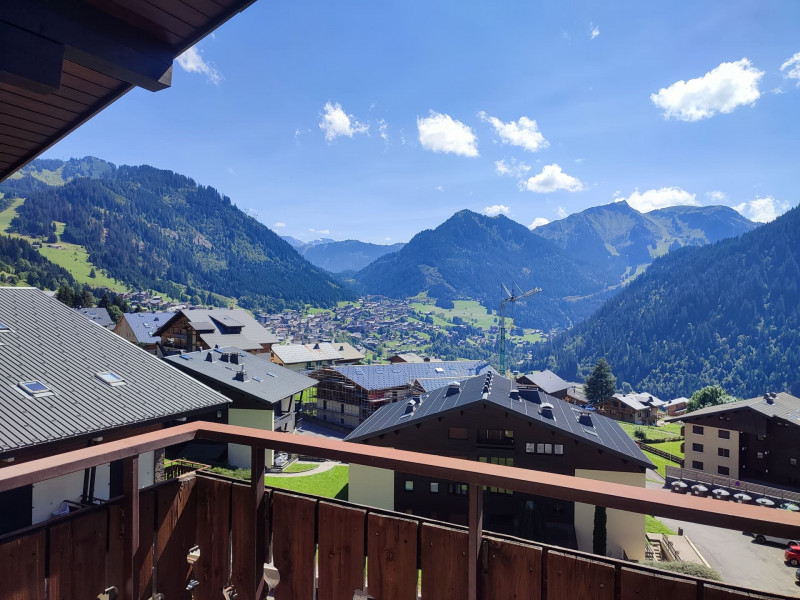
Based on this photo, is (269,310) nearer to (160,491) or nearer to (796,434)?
(796,434)

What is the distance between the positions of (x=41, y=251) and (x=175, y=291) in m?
38.9

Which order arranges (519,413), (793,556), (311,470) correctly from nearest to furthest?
(793,556)
(519,413)
(311,470)

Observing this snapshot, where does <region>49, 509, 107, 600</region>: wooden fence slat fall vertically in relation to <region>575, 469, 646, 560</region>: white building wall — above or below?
above

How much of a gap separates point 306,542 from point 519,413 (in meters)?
23.1

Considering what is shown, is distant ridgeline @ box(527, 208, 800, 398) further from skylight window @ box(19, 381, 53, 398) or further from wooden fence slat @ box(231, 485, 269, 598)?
wooden fence slat @ box(231, 485, 269, 598)

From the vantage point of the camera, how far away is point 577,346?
182 meters

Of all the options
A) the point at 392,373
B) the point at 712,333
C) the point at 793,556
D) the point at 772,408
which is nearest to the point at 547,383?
the point at 392,373

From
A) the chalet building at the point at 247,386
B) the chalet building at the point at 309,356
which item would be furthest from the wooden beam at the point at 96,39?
the chalet building at the point at 309,356

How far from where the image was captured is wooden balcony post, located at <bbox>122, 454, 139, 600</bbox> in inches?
89.1

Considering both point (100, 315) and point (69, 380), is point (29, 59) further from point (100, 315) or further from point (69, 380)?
point (100, 315)

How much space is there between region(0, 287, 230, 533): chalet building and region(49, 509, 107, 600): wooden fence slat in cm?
838

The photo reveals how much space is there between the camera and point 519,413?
78.8 feet

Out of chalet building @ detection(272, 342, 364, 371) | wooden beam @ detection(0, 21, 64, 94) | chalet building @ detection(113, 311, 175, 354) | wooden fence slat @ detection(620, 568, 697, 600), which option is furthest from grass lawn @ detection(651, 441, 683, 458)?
chalet building @ detection(113, 311, 175, 354)

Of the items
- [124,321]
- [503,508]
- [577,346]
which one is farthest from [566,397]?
[577,346]
